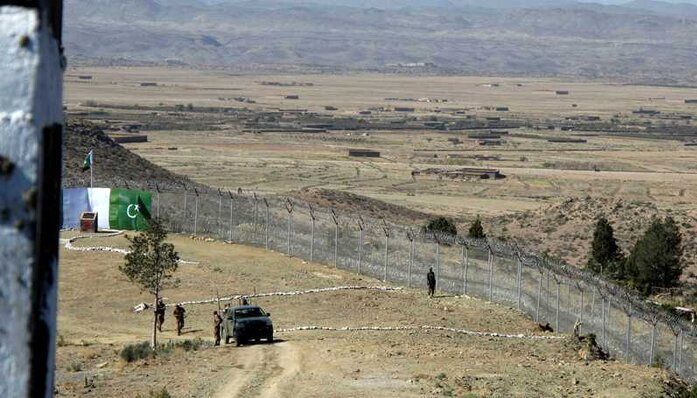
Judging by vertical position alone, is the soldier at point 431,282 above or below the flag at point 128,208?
below

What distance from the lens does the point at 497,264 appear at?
121 ft

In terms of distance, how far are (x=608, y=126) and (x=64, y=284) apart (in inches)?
5392

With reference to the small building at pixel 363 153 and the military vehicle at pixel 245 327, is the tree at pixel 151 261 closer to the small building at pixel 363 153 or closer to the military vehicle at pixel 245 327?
the military vehicle at pixel 245 327

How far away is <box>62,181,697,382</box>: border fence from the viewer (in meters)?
29.8

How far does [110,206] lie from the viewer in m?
45.6

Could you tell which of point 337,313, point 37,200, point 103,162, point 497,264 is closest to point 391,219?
point 103,162

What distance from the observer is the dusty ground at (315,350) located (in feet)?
69.8

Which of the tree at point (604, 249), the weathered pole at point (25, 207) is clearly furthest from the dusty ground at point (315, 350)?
the weathered pole at point (25, 207)

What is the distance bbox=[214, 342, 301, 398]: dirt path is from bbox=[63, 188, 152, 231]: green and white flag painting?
19.4 meters

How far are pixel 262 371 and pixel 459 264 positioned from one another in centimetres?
1653

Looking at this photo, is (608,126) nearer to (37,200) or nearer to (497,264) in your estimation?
(497,264)

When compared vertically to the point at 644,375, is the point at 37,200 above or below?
above

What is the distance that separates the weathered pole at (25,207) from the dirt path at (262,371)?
17.6 metres

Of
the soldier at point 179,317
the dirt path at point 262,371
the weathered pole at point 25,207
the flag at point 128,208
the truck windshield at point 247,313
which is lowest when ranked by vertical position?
the soldier at point 179,317
